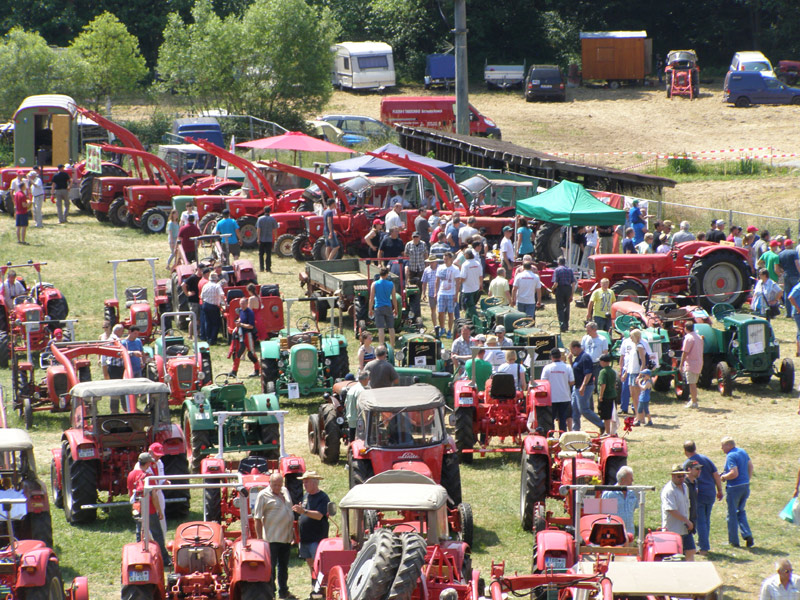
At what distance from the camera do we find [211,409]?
12.6m

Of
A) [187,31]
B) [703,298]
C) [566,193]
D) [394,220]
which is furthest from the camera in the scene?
[187,31]

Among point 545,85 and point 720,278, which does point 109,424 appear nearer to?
point 720,278

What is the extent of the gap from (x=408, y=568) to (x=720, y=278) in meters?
13.8

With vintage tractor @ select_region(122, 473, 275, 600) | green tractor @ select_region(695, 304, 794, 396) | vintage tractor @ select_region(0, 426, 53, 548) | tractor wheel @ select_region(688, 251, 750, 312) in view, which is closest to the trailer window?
tractor wheel @ select_region(688, 251, 750, 312)

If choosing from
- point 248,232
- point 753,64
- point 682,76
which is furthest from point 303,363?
point 682,76

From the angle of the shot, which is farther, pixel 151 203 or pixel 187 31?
pixel 187 31

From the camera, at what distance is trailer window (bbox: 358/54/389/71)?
1873 inches

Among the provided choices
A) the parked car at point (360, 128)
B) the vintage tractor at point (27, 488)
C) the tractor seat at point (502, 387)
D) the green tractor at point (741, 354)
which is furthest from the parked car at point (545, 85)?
the vintage tractor at point (27, 488)

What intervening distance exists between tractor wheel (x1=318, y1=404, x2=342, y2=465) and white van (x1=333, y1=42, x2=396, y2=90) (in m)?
36.5

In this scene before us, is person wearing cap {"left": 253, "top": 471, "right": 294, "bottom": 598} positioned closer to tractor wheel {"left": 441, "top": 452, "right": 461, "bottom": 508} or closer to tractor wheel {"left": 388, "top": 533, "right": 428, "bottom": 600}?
tractor wheel {"left": 441, "top": 452, "right": 461, "bottom": 508}

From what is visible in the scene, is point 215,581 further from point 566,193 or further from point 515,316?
point 566,193

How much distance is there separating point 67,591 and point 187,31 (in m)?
34.6

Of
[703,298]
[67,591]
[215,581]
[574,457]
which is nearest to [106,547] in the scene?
[67,591]

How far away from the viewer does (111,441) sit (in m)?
10.9
